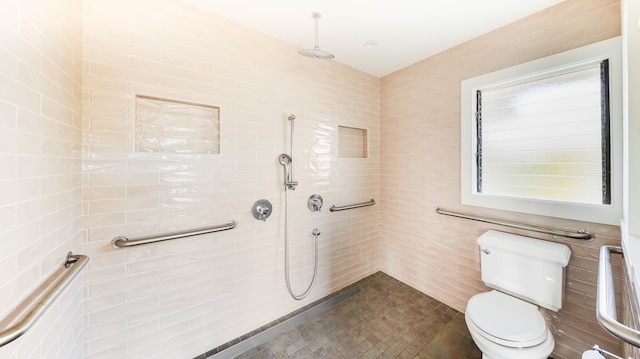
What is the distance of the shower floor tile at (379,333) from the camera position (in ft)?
5.26

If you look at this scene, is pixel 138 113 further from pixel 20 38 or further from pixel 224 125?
pixel 20 38

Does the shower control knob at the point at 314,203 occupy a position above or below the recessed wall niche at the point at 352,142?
below

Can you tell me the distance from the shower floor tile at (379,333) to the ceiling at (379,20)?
2383mm

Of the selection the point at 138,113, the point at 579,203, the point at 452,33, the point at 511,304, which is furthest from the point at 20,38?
the point at 579,203

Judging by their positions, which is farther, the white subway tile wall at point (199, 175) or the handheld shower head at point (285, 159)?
the handheld shower head at point (285, 159)

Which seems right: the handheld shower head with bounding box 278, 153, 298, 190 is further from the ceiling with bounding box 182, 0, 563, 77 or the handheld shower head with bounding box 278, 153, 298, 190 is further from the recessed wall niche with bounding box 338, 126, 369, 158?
the ceiling with bounding box 182, 0, 563, 77

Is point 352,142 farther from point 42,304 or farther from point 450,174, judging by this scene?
point 42,304

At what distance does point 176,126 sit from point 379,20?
1.62 meters

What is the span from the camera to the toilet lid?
1183mm

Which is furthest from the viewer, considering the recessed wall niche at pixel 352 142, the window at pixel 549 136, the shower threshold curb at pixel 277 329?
the recessed wall niche at pixel 352 142

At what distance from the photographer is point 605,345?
1329 millimetres

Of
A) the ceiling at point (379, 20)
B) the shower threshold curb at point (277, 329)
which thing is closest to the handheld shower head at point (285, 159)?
the ceiling at point (379, 20)

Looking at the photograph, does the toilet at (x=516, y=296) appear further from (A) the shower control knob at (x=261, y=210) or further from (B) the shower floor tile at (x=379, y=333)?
(A) the shower control knob at (x=261, y=210)

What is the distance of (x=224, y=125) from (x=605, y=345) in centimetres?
278
